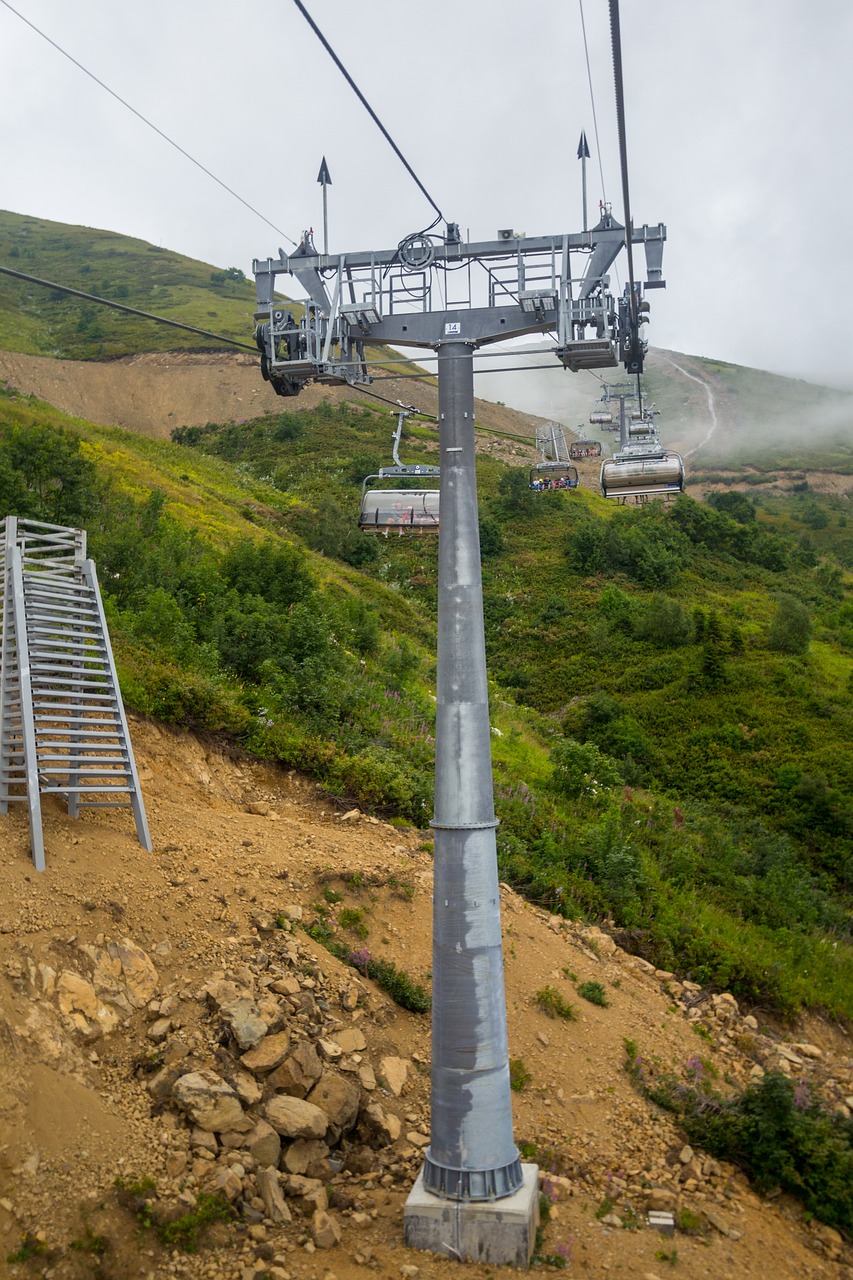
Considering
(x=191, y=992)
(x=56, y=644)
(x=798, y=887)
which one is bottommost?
(x=798, y=887)

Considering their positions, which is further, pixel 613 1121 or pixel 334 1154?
pixel 613 1121

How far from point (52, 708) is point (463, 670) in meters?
4.93

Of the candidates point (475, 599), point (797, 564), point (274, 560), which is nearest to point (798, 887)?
point (274, 560)


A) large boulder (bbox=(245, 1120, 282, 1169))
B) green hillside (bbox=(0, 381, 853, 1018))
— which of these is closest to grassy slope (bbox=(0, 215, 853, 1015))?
green hillside (bbox=(0, 381, 853, 1018))

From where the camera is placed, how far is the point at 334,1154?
809 cm

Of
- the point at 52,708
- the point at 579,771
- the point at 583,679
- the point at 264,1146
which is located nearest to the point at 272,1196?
the point at 264,1146

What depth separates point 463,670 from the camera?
7328 millimetres

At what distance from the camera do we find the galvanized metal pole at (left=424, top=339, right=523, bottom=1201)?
691cm

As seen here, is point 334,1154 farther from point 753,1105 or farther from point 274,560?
point 274,560

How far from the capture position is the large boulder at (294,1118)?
783cm

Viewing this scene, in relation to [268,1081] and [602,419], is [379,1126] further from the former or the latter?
[602,419]

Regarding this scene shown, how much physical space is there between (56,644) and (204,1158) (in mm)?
5154

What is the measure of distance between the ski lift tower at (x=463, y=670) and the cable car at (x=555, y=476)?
737 inches

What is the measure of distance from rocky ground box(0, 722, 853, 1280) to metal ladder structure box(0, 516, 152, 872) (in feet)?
1.13
